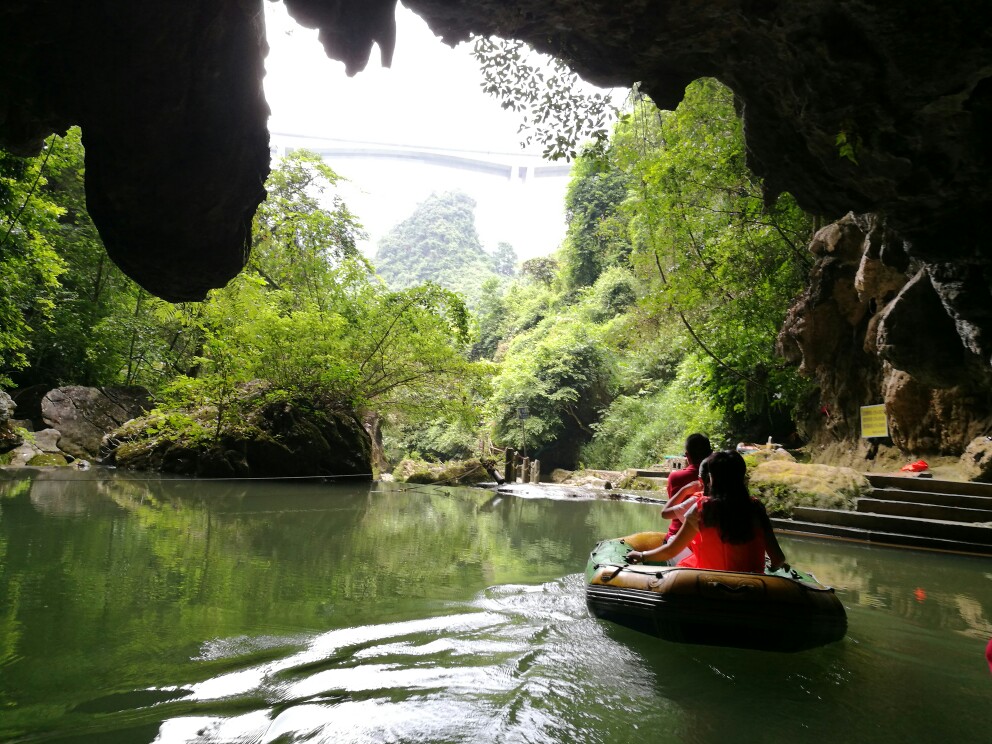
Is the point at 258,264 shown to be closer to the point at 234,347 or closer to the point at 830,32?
the point at 234,347

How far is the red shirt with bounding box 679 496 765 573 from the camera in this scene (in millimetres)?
3828

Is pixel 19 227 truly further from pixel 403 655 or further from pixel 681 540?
pixel 681 540

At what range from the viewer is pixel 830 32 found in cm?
456

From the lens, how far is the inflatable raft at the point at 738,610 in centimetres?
346

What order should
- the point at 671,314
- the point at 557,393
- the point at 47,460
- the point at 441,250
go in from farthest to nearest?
1. the point at 441,250
2. the point at 557,393
3. the point at 671,314
4. the point at 47,460

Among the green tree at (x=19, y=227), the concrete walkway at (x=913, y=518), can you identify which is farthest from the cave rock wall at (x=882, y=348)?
the green tree at (x=19, y=227)

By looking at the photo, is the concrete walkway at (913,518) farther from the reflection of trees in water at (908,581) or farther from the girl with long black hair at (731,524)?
the girl with long black hair at (731,524)

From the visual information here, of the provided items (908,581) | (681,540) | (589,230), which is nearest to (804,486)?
→ (908,581)

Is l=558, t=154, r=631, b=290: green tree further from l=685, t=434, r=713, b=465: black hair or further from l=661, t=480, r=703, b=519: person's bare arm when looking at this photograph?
l=661, t=480, r=703, b=519: person's bare arm

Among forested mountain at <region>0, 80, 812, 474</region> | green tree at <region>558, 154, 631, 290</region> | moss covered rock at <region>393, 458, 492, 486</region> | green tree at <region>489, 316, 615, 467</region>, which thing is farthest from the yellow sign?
green tree at <region>558, 154, 631, 290</region>

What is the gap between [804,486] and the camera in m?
9.51

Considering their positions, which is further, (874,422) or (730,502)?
(874,422)

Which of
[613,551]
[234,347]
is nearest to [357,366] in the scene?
[234,347]

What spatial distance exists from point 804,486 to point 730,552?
6.62m
